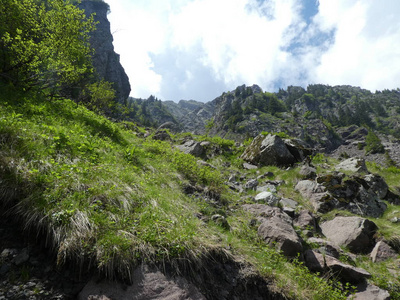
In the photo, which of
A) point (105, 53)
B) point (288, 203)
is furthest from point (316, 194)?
point (105, 53)

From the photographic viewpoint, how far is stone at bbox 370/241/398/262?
7.23m

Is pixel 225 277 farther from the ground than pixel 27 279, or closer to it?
closer to it

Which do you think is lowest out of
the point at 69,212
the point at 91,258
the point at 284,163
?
the point at 91,258

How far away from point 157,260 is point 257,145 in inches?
606

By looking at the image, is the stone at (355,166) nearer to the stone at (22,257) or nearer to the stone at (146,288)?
the stone at (146,288)

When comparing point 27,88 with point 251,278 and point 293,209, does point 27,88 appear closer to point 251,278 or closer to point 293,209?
point 251,278

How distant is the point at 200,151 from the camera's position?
60.6 feet

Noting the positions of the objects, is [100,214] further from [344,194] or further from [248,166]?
[248,166]

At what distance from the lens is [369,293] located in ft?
19.0

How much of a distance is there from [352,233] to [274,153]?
28.5 feet

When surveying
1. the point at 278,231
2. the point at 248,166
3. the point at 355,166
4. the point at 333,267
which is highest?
the point at 248,166

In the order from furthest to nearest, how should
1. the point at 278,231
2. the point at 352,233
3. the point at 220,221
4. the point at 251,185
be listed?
the point at 251,185
the point at 352,233
the point at 220,221
the point at 278,231

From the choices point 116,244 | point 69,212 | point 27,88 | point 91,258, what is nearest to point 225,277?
point 116,244

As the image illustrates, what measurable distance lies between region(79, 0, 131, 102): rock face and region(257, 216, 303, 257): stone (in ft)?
465
